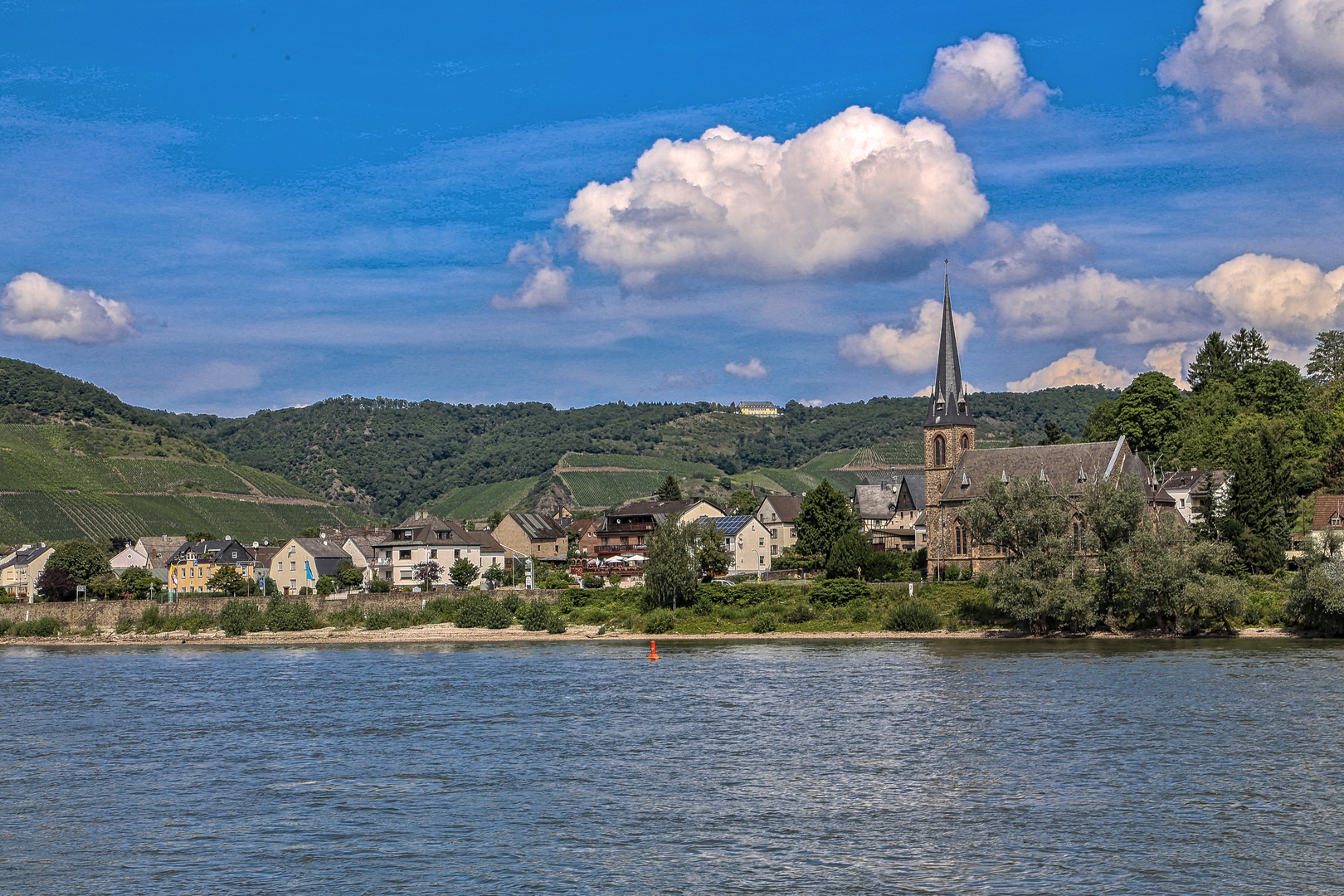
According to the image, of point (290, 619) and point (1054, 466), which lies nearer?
point (290, 619)

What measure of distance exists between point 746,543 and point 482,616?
35379 millimetres

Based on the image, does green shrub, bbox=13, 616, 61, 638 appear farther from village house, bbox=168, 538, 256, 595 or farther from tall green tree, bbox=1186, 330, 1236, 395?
tall green tree, bbox=1186, 330, 1236, 395

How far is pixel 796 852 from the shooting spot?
2391cm

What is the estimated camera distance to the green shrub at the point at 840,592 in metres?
77.2

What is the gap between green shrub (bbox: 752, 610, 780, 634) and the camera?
7538cm

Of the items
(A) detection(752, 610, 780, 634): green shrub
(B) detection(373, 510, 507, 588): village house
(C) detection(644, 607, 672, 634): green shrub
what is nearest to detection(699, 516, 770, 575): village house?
(B) detection(373, 510, 507, 588): village house

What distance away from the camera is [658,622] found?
7731cm

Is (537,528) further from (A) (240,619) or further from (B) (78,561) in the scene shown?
(A) (240,619)

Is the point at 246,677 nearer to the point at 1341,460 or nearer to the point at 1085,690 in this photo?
the point at 1085,690

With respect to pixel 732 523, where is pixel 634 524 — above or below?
above

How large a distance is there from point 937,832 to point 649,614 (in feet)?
175

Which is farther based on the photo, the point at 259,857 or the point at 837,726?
the point at 837,726

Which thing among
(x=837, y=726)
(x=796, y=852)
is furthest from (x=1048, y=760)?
(x=796, y=852)

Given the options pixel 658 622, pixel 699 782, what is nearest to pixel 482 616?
pixel 658 622
